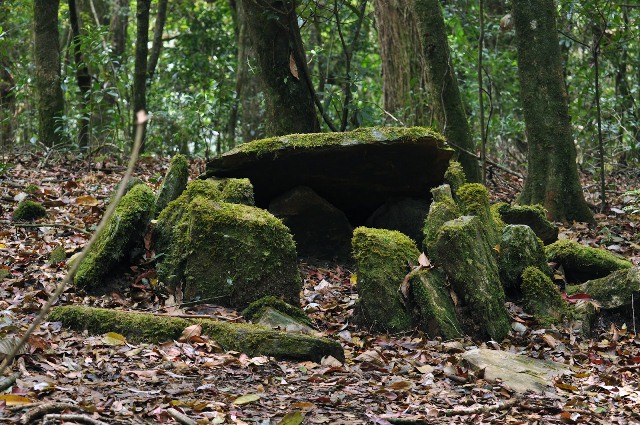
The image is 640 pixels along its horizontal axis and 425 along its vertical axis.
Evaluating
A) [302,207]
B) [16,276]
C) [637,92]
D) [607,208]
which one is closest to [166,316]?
[16,276]

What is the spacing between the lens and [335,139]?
756cm

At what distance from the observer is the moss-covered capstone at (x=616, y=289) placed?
6348 millimetres

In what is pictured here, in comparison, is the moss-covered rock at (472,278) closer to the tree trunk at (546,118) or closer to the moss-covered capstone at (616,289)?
the moss-covered capstone at (616,289)

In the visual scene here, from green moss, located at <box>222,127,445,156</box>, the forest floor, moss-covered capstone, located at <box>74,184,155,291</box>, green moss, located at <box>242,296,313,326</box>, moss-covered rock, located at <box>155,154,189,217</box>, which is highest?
green moss, located at <box>222,127,445,156</box>

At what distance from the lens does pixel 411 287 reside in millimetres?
6094

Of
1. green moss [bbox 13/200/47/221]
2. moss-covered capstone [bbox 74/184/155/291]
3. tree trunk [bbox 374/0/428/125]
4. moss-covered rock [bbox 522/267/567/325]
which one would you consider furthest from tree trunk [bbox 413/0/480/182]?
green moss [bbox 13/200/47/221]

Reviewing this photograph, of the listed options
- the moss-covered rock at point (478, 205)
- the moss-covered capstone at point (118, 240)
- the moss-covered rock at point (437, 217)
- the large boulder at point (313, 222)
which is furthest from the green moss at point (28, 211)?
the moss-covered rock at point (478, 205)

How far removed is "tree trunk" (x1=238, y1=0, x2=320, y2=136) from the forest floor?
2.83 m

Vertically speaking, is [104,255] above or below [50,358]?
above

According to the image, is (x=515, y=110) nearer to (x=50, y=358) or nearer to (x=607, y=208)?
(x=607, y=208)

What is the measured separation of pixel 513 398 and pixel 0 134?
350 inches

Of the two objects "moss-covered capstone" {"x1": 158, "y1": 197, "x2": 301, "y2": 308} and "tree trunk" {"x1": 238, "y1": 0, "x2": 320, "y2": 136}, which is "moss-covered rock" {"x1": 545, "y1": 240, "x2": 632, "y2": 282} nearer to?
"moss-covered capstone" {"x1": 158, "y1": 197, "x2": 301, "y2": 308}

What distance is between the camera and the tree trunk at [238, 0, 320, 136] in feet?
30.7

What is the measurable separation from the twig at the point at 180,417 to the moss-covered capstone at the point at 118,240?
9.58ft
